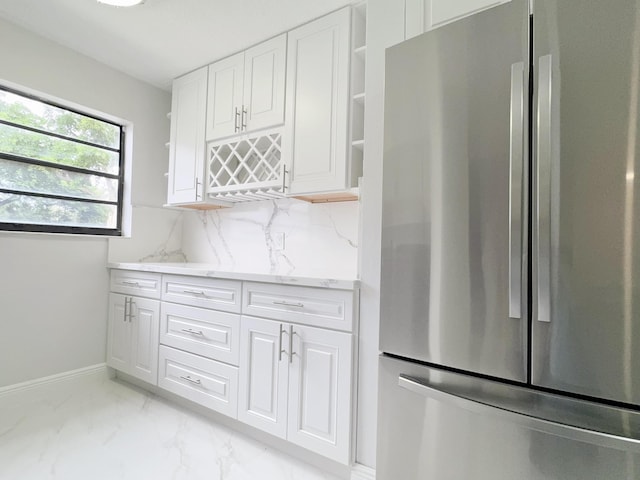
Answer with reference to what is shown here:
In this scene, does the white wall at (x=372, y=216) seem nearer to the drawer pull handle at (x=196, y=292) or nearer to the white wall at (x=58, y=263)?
the drawer pull handle at (x=196, y=292)

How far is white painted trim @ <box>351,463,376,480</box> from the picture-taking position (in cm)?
143

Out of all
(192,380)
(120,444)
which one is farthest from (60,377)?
(192,380)

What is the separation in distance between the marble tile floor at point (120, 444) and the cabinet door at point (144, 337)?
0.18 metres

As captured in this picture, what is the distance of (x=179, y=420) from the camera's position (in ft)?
6.61

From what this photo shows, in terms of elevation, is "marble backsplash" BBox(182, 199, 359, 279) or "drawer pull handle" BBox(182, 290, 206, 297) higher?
"marble backsplash" BBox(182, 199, 359, 279)

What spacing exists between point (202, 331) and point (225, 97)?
1652 mm

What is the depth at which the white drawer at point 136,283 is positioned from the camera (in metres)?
2.30

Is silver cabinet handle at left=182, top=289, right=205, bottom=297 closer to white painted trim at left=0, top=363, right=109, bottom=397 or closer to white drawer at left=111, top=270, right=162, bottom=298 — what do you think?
white drawer at left=111, top=270, right=162, bottom=298

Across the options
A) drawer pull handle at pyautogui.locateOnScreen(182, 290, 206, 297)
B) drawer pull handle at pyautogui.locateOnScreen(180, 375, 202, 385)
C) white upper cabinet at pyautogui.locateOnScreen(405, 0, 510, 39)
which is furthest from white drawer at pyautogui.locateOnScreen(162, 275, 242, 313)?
white upper cabinet at pyautogui.locateOnScreen(405, 0, 510, 39)

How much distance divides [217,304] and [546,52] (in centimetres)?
183

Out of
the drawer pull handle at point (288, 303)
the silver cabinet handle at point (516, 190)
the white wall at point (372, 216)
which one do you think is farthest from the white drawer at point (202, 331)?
the silver cabinet handle at point (516, 190)

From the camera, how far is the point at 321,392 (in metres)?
1.55

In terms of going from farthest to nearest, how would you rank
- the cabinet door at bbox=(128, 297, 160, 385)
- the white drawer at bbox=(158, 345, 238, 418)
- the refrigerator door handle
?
1. the cabinet door at bbox=(128, 297, 160, 385)
2. the white drawer at bbox=(158, 345, 238, 418)
3. the refrigerator door handle

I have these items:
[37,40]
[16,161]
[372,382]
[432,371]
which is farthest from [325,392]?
[37,40]
